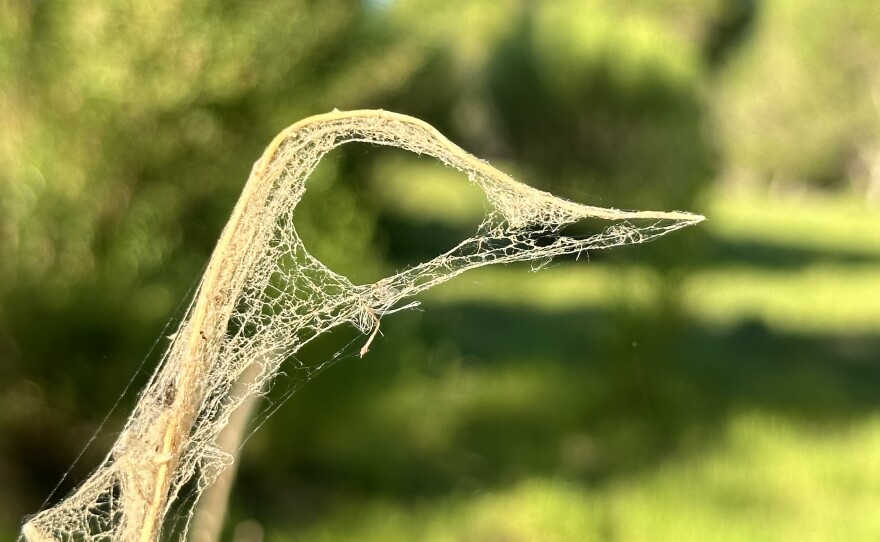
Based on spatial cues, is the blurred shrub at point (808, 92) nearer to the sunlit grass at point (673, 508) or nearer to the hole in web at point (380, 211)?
the hole in web at point (380, 211)

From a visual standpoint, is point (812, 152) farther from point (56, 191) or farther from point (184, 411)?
point (184, 411)

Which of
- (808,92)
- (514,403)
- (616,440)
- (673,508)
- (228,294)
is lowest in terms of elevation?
(228,294)

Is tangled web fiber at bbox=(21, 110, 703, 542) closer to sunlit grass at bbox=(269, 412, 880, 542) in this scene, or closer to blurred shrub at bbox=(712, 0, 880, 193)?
sunlit grass at bbox=(269, 412, 880, 542)

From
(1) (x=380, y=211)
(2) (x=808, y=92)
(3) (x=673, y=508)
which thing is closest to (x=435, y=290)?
(1) (x=380, y=211)

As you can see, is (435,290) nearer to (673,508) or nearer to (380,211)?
(380,211)

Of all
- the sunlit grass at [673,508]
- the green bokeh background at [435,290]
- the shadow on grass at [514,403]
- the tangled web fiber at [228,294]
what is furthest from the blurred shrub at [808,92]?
the tangled web fiber at [228,294]

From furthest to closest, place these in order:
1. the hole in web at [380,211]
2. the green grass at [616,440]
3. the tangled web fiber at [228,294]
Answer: the green grass at [616,440] → the hole in web at [380,211] → the tangled web fiber at [228,294]
